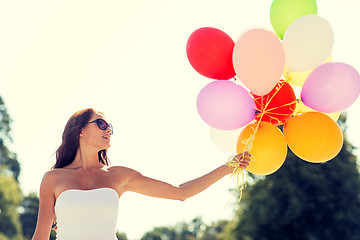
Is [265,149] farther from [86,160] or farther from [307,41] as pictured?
[86,160]

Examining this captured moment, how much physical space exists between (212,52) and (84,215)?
5.13ft

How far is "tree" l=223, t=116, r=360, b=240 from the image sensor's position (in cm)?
2481

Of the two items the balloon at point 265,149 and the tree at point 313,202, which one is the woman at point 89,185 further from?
the tree at point 313,202

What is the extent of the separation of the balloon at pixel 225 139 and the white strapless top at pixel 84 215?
1.39 metres

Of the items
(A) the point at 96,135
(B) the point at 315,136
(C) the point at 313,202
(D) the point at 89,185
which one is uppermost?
(A) the point at 96,135

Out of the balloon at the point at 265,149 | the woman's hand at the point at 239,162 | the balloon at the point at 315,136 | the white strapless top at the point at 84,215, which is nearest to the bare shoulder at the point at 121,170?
the white strapless top at the point at 84,215

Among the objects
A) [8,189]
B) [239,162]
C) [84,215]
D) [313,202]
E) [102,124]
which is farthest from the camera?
[8,189]

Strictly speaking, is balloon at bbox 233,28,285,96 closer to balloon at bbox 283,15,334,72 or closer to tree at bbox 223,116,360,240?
balloon at bbox 283,15,334,72

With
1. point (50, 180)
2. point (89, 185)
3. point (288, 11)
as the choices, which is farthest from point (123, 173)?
point (288, 11)

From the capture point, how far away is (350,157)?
25719 millimetres

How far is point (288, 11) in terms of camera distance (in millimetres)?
5418

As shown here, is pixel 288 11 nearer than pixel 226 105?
No

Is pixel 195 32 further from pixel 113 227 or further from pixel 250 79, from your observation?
pixel 113 227

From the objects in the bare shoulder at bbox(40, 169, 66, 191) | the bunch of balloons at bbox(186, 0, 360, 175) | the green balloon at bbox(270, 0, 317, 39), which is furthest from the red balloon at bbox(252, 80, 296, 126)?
the bare shoulder at bbox(40, 169, 66, 191)
